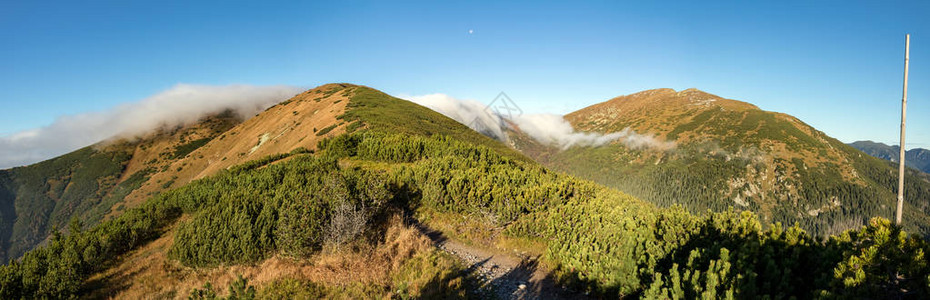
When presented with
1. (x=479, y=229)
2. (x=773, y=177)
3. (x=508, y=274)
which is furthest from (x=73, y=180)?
(x=773, y=177)

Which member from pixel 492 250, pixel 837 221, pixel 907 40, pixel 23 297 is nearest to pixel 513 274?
pixel 492 250

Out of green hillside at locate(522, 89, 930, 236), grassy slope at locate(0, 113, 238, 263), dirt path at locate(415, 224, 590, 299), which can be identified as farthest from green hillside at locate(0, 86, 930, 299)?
green hillside at locate(522, 89, 930, 236)

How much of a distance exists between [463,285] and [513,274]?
1773mm

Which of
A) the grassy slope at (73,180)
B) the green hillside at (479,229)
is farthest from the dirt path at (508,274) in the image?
the grassy slope at (73,180)

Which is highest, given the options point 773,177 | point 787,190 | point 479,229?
point 479,229

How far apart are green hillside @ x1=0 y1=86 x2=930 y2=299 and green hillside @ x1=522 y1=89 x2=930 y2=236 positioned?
403 ft

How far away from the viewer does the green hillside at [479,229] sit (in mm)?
5168

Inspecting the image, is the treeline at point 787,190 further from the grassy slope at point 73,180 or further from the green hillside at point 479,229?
the grassy slope at point 73,180

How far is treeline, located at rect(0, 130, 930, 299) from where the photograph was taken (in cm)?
500

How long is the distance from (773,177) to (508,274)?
184353 millimetres

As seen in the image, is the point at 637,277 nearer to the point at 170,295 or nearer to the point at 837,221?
the point at 170,295

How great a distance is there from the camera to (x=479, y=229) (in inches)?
450

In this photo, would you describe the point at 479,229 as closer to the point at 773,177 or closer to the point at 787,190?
the point at 787,190

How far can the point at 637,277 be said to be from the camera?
258 inches
